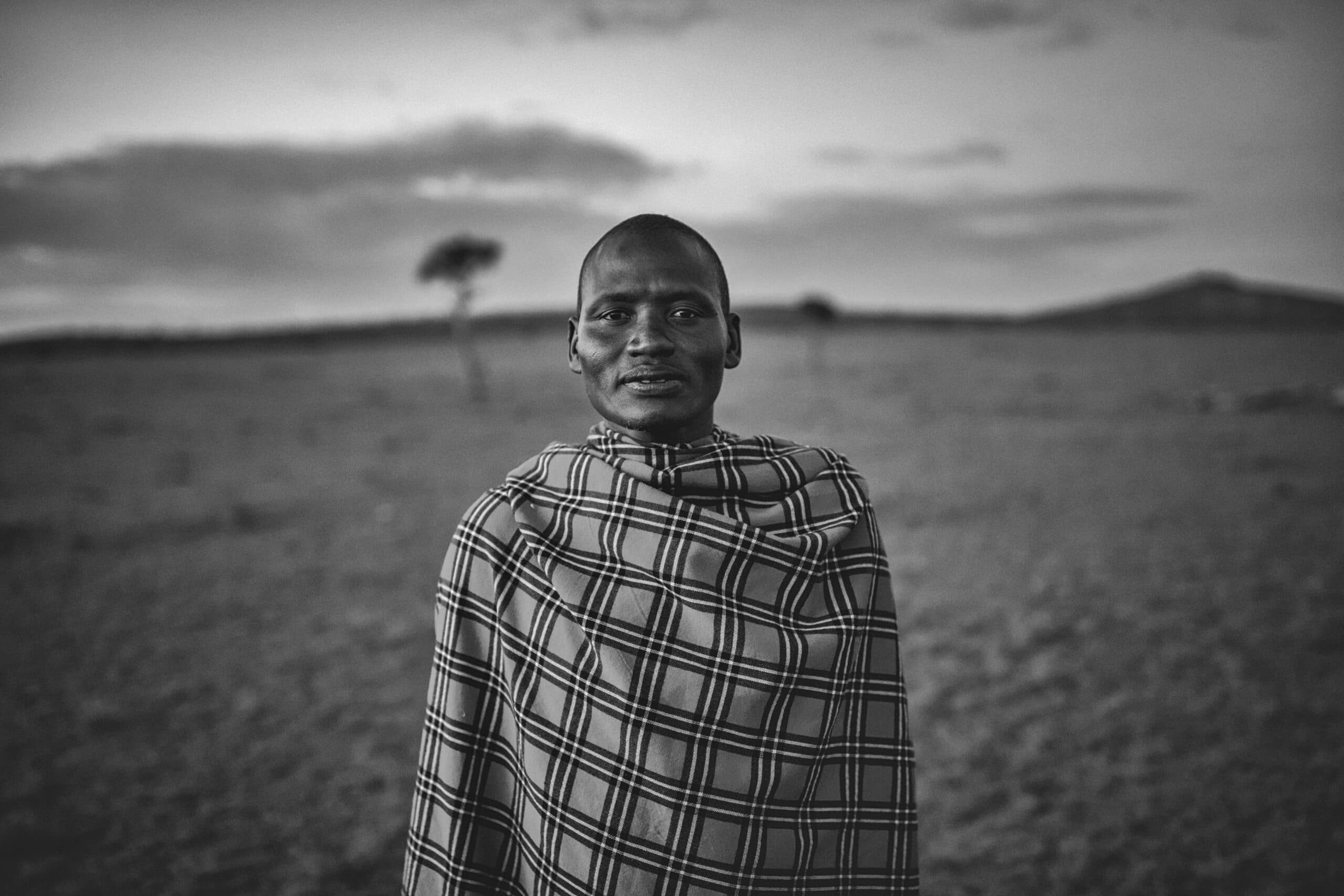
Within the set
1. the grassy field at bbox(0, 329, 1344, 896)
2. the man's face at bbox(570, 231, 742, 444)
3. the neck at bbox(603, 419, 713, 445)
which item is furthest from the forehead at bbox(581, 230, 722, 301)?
the grassy field at bbox(0, 329, 1344, 896)

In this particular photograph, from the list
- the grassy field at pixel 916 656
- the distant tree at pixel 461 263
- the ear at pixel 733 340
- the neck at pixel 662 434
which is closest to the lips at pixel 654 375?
the neck at pixel 662 434

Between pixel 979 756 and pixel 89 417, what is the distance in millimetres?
22750

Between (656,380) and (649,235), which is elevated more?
(649,235)

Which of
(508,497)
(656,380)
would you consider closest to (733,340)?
(656,380)

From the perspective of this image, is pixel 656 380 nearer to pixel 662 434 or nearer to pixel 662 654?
pixel 662 434

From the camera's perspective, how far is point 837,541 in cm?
164

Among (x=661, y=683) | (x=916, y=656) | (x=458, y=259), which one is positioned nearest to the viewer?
(x=661, y=683)

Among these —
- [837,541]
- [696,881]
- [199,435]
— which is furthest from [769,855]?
[199,435]

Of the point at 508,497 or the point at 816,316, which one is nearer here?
the point at 508,497

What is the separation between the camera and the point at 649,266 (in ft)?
5.28

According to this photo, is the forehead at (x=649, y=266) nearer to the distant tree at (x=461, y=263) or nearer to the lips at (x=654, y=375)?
the lips at (x=654, y=375)

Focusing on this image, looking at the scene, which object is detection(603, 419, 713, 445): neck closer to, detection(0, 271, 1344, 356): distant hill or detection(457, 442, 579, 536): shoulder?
detection(457, 442, 579, 536): shoulder

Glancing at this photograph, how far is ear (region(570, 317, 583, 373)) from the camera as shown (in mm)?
1760

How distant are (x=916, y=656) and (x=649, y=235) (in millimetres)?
3950
